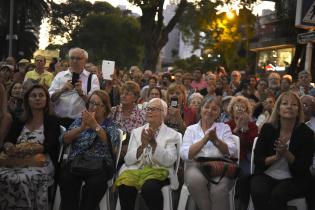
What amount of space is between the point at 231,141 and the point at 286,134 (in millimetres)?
637

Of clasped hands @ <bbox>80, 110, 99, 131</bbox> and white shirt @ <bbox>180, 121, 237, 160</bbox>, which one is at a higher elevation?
clasped hands @ <bbox>80, 110, 99, 131</bbox>

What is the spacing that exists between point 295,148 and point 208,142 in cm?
98

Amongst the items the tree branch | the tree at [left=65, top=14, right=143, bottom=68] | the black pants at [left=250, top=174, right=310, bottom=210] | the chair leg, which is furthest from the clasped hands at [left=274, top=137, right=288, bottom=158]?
the tree at [left=65, top=14, right=143, bottom=68]

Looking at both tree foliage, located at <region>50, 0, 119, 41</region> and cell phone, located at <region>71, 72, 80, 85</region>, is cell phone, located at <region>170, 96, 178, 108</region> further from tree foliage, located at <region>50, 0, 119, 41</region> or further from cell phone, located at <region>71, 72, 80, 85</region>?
tree foliage, located at <region>50, 0, 119, 41</region>

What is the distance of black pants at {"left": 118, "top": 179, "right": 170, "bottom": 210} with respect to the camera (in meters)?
5.00

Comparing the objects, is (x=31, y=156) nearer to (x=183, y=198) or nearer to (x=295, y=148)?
(x=183, y=198)

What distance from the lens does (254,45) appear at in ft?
104

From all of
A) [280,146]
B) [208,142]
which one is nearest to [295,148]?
[280,146]

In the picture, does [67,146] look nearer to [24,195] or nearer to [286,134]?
[24,195]

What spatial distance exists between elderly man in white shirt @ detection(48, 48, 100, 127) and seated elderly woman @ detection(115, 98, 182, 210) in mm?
1235

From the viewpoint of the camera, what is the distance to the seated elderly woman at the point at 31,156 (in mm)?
4953

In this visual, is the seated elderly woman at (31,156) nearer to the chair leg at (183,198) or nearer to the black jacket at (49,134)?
the black jacket at (49,134)

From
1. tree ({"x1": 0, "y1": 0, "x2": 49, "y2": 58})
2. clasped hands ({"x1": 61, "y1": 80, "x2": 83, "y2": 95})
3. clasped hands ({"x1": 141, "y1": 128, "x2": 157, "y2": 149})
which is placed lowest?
clasped hands ({"x1": 141, "y1": 128, "x2": 157, "y2": 149})

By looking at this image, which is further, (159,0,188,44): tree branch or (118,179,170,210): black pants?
(159,0,188,44): tree branch
